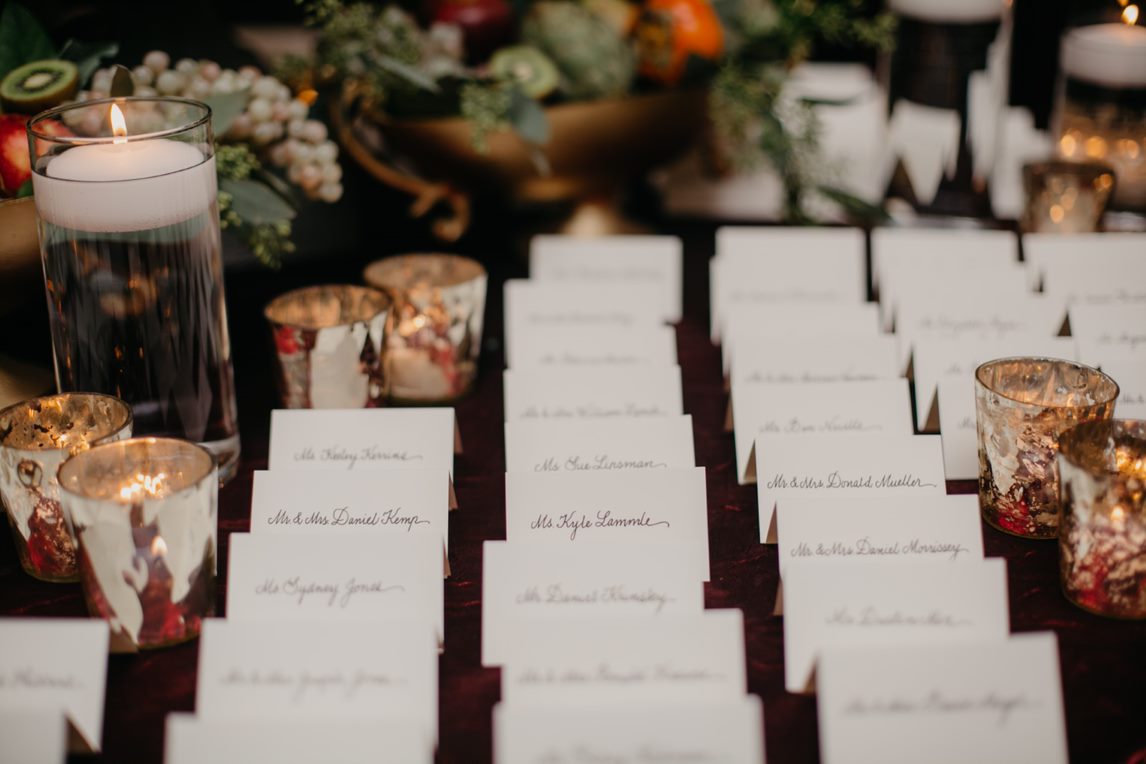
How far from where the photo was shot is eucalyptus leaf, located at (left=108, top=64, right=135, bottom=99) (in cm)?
84

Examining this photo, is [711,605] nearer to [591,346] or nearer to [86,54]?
[591,346]

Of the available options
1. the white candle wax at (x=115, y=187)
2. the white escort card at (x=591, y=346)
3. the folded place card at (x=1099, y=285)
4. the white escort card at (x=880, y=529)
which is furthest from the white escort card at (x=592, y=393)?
the folded place card at (x=1099, y=285)

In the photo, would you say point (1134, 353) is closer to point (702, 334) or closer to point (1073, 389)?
point (1073, 389)

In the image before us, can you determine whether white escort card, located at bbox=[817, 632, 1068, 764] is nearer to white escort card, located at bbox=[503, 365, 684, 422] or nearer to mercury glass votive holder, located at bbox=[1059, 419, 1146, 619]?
mercury glass votive holder, located at bbox=[1059, 419, 1146, 619]

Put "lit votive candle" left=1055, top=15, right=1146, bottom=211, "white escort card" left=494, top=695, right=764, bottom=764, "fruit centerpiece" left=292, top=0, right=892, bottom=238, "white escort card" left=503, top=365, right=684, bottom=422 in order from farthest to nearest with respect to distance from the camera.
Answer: "lit votive candle" left=1055, top=15, right=1146, bottom=211, "fruit centerpiece" left=292, top=0, right=892, bottom=238, "white escort card" left=503, top=365, right=684, bottom=422, "white escort card" left=494, top=695, right=764, bottom=764

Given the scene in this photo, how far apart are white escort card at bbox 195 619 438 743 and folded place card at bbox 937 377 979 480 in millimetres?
451

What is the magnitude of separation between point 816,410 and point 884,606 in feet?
0.77

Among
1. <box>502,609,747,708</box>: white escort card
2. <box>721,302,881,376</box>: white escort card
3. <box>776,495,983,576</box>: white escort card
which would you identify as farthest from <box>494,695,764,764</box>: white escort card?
<box>721,302,881,376</box>: white escort card

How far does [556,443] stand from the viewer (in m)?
0.81

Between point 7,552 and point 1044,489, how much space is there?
0.74 m

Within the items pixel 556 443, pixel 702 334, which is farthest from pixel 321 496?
pixel 702 334

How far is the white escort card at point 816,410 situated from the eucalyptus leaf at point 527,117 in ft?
1.16

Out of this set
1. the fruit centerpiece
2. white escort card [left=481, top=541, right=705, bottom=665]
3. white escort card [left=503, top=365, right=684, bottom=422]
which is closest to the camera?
white escort card [left=481, top=541, right=705, bottom=665]

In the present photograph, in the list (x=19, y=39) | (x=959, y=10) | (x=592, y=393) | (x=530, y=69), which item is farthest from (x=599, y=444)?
(x=959, y=10)
